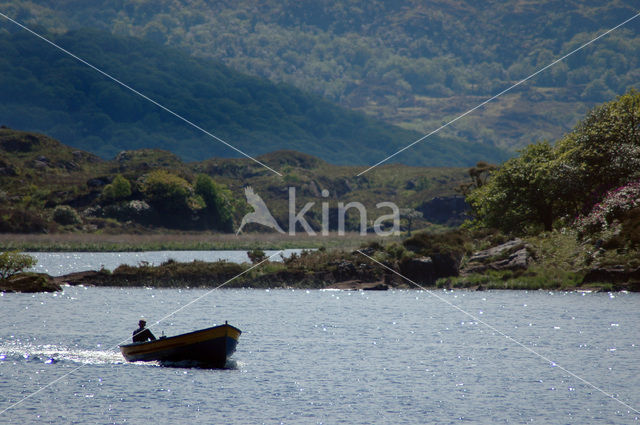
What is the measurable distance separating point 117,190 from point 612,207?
13918 centimetres

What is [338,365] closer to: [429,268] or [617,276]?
[617,276]

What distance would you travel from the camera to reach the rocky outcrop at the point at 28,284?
73812 mm

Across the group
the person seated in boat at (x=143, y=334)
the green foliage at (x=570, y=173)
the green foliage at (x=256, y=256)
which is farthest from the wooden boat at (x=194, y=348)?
the green foliage at (x=570, y=173)

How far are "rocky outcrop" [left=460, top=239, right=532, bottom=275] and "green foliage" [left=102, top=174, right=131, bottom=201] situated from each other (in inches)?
5020

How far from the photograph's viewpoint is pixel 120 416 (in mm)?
30844

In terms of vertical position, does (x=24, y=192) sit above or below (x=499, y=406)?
above

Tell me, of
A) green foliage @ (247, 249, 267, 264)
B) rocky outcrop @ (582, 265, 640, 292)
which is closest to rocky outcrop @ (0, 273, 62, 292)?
green foliage @ (247, 249, 267, 264)

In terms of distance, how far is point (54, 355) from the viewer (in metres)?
43.8

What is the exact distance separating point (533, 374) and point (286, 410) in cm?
1415

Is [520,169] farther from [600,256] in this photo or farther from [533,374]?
[533,374]

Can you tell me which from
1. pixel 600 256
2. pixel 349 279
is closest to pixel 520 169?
pixel 600 256

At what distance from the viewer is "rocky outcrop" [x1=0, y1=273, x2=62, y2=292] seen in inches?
2906

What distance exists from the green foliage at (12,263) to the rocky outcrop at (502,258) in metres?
42.6

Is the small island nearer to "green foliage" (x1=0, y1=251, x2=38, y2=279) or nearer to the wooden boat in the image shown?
"green foliage" (x1=0, y1=251, x2=38, y2=279)
